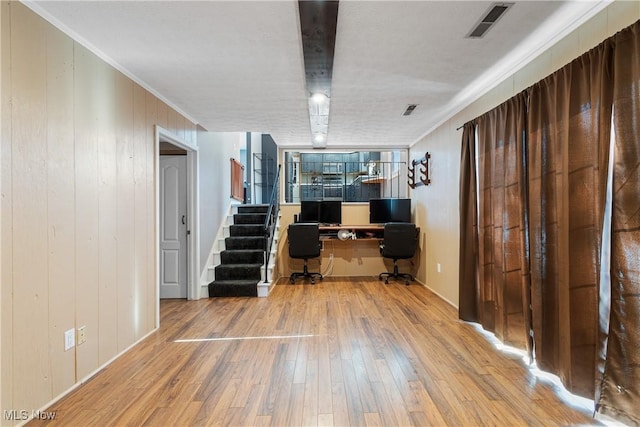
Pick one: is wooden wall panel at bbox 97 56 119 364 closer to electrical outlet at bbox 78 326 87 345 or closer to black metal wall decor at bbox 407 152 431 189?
electrical outlet at bbox 78 326 87 345

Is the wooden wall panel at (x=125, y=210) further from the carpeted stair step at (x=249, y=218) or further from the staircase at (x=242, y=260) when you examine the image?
the carpeted stair step at (x=249, y=218)

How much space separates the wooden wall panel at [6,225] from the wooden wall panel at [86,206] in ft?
1.47

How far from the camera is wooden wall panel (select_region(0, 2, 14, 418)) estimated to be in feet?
5.16

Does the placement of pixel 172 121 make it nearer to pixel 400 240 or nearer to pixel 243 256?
pixel 243 256

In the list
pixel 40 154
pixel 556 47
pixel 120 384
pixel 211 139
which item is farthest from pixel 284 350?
pixel 211 139

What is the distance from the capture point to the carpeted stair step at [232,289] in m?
4.30

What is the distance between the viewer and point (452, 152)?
12.3ft

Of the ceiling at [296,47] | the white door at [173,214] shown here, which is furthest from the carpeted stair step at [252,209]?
the ceiling at [296,47]

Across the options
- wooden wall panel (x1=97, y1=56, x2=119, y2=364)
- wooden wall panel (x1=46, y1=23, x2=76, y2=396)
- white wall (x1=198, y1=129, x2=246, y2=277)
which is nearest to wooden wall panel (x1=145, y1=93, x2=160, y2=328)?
wooden wall panel (x1=97, y1=56, x2=119, y2=364)

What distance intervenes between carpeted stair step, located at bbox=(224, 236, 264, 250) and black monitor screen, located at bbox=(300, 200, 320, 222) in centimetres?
92

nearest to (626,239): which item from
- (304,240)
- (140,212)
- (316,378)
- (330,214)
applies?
(316,378)

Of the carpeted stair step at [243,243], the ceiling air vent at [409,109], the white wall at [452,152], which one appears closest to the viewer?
the white wall at [452,152]

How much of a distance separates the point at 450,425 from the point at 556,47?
258cm

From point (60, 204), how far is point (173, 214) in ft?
7.42
